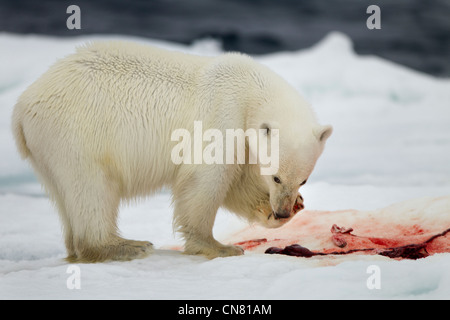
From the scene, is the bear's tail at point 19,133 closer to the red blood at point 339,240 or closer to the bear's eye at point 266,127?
the bear's eye at point 266,127

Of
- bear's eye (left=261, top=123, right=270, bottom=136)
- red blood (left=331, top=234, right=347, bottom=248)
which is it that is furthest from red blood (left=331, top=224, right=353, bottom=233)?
bear's eye (left=261, top=123, right=270, bottom=136)

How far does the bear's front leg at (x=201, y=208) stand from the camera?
12.2 ft

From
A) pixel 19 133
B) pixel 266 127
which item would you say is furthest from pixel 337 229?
pixel 19 133

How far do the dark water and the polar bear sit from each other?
7.09 metres

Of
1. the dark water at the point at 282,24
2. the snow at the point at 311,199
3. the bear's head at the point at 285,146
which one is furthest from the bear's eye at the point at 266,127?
the dark water at the point at 282,24

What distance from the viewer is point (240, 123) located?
12.3 feet

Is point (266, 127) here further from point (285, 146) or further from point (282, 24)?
point (282, 24)

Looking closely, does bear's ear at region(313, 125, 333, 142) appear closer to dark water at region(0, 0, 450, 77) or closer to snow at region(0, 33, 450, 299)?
snow at region(0, 33, 450, 299)

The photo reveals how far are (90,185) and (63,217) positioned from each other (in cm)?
45

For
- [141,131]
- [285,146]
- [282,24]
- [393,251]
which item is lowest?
[393,251]

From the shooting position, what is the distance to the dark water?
35.8 ft

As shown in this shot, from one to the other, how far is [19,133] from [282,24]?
28.2ft

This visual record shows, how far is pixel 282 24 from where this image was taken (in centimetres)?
1156
